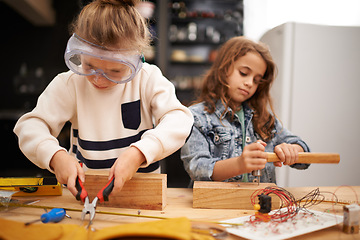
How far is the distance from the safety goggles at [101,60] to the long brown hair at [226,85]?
1.61 feet

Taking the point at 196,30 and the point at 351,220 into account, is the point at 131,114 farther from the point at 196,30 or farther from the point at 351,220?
the point at 196,30

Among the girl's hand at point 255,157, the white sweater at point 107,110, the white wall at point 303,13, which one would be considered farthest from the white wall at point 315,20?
the white sweater at point 107,110

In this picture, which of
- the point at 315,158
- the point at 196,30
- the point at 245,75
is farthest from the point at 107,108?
→ the point at 196,30

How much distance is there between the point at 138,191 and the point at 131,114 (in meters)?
0.33

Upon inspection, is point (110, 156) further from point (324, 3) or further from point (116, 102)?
point (324, 3)

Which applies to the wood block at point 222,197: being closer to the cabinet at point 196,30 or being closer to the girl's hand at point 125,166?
the girl's hand at point 125,166

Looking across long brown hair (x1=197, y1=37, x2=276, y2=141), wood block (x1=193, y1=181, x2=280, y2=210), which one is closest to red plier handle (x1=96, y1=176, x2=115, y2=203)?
wood block (x1=193, y1=181, x2=280, y2=210)

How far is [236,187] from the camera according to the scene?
89cm

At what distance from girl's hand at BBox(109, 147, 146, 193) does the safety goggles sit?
0.83 ft

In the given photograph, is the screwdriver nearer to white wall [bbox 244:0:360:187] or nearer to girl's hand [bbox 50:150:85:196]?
girl's hand [bbox 50:150:85:196]

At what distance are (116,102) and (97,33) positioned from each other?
0.28m

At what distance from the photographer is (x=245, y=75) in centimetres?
130

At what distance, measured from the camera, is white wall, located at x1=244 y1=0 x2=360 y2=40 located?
2330 mm

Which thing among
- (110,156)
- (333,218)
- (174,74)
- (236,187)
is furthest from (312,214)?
(174,74)
